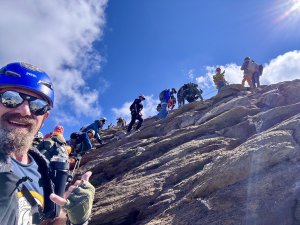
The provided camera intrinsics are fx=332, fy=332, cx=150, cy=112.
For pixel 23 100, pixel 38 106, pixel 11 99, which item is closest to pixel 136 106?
pixel 38 106

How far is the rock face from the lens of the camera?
892cm

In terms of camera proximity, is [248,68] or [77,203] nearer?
[77,203]

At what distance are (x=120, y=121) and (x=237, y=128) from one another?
27.2 m

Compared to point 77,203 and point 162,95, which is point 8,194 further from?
point 162,95

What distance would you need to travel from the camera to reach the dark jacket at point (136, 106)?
27.4m

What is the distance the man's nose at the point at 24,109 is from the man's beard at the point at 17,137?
0.16ft

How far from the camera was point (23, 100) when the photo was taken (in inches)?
165

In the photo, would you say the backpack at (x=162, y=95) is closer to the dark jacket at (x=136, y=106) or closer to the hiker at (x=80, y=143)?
the dark jacket at (x=136, y=106)

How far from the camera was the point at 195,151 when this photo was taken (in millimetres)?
15609

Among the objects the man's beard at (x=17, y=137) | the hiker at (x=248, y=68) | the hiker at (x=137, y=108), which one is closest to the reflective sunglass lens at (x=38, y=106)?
the man's beard at (x=17, y=137)

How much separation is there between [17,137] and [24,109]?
370mm

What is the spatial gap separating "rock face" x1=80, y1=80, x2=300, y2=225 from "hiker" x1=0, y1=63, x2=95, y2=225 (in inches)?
226

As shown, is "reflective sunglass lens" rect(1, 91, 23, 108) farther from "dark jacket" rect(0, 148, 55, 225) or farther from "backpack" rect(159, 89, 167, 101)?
"backpack" rect(159, 89, 167, 101)

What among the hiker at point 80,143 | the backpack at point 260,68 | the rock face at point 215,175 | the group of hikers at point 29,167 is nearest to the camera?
the group of hikers at point 29,167
